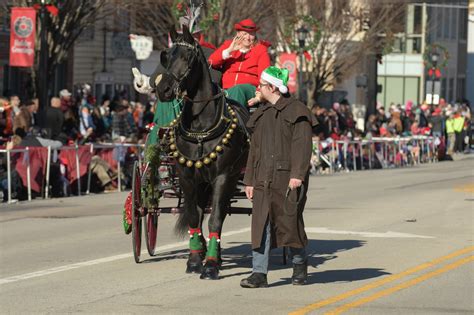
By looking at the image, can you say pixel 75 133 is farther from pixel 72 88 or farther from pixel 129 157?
pixel 72 88

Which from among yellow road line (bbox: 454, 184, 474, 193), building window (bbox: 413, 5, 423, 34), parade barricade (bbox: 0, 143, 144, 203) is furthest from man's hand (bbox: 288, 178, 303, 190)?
building window (bbox: 413, 5, 423, 34)

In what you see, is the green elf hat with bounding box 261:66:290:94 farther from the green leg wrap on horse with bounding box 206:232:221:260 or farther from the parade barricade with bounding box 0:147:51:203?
the parade barricade with bounding box 0:147:51:203

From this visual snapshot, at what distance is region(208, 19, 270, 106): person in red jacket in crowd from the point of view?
13.7 metres

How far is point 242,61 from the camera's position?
13.9 metres

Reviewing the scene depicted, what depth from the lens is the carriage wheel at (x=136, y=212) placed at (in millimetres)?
13250

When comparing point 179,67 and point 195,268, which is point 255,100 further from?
point 195,268

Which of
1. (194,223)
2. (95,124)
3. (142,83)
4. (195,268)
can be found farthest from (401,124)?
(195,268)

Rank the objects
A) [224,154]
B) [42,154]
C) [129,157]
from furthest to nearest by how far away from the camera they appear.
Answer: [129,157], [42,154], [224,154]

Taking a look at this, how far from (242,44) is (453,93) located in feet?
235

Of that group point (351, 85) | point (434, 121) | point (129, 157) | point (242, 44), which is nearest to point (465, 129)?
point (434, 121)

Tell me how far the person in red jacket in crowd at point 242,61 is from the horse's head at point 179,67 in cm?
125

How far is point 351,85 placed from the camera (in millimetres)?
67625

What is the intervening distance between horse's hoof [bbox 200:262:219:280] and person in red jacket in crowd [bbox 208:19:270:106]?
2.13 meters

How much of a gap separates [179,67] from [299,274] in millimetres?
2192
